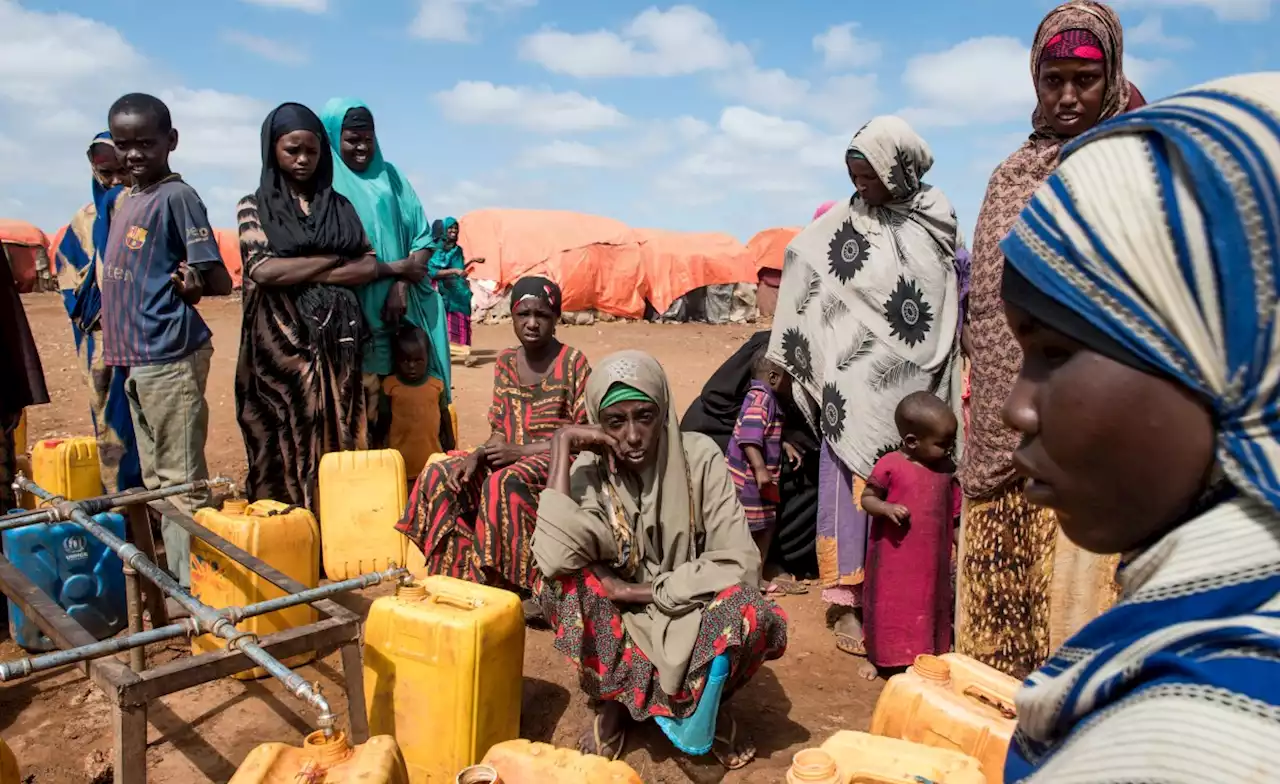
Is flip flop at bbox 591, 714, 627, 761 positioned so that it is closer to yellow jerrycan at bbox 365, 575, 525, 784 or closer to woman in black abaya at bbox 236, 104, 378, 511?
yellow jerrycan at bbox 365, 575, 525, 784

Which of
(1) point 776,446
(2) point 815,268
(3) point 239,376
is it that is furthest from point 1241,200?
(3) point 239,376

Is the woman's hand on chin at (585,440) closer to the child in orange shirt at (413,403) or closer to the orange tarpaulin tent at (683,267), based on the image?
the child in orange shirt at (413,403)

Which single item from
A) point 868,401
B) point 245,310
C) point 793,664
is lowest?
point 793,664

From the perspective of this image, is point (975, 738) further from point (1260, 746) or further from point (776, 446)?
point (776, 446)

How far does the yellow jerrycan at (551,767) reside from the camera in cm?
202

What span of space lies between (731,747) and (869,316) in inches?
75.2

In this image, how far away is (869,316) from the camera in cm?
393

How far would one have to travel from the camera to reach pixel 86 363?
512 cm

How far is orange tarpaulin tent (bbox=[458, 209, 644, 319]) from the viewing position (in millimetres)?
19062

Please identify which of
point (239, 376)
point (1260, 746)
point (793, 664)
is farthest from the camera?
point (239, 376)

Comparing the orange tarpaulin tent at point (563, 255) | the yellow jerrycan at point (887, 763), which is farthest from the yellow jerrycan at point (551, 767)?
the orange tarpaulin tent at point (563, 255)

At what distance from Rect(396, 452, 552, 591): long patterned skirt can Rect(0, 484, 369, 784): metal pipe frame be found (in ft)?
3.52

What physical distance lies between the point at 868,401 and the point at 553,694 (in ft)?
5.88

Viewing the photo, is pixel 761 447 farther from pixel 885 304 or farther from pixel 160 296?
pixel 160 296
